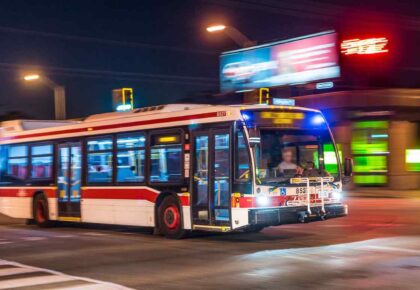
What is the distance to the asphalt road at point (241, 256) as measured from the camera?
8.98 metres

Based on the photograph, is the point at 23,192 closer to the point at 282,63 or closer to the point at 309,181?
the point at 309,181

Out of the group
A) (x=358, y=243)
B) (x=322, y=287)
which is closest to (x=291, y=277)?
(x=322, y=287)

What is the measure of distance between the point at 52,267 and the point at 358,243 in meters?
5.91

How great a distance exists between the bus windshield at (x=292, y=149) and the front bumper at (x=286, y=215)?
1.87 feet

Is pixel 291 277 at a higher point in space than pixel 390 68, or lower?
lower

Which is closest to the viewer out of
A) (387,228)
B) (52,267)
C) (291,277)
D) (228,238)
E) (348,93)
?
(291,277)

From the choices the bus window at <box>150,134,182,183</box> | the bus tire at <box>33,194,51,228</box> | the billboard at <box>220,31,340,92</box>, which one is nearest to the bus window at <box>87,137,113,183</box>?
the bus window at <box>150,134,182,183</box>

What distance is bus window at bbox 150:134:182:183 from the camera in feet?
46.4

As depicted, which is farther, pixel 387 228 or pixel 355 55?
pixel 355 55

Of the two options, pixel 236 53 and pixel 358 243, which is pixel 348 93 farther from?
pixel 358 243

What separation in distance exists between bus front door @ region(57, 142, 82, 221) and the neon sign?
2117 cm

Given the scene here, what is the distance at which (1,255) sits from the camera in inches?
484

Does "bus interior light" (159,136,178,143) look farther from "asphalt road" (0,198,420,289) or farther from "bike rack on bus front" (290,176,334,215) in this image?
"bike rack on bus front" (290,176,334,215)

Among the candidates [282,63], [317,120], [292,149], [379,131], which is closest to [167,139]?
[292,149]
